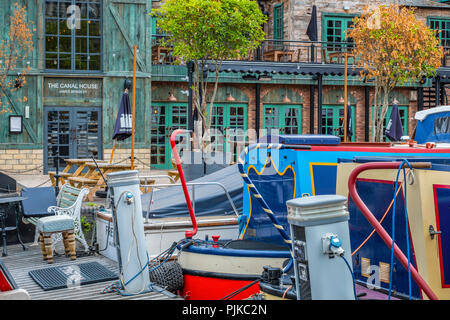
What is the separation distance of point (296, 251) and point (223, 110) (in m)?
18.8

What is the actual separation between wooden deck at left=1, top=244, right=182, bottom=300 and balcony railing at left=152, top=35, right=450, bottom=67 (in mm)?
12778

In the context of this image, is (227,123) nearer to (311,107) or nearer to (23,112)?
(311,107)

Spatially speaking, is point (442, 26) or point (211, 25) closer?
point (211, 25)

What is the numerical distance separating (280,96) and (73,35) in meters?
8.15

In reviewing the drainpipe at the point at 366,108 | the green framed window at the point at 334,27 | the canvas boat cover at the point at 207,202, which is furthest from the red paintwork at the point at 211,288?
the green framed window at the point at 334,27

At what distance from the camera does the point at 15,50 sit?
1870cm

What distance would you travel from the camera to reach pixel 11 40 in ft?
60.8

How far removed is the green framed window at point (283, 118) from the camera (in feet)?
76.3

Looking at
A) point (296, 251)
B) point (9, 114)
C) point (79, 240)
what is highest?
point (9, 114)

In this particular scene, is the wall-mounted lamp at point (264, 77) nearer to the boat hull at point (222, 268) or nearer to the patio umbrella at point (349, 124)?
the patio umbrella at point (349, 124)

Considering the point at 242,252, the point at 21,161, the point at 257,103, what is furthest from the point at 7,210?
the point at 257,103

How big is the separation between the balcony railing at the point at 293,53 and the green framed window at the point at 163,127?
162cm

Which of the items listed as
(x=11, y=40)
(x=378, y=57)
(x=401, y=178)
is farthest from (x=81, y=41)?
(x=401, y=178)
